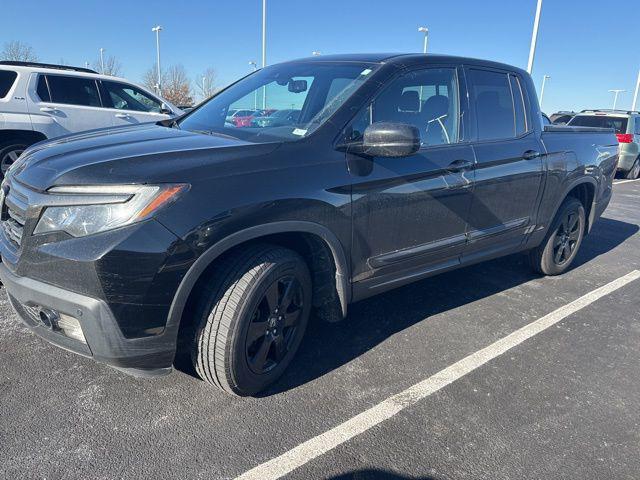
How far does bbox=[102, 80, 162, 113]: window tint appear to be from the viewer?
7.63 metres

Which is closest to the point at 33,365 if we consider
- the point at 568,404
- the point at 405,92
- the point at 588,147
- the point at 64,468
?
the point at 64,468

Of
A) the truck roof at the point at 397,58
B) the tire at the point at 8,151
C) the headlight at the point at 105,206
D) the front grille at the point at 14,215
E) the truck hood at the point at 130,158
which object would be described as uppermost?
the truck roof at the point at 397,58

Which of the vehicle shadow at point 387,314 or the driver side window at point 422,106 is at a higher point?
the driver side window at point 422,106

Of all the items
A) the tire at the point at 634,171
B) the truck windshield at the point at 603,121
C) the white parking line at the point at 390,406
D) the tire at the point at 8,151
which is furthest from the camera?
the tire at the point at 634,171

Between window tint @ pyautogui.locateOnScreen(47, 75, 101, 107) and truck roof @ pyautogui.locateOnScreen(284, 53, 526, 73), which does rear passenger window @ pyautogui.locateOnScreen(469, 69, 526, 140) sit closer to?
truck roof @ pyautogui.locateOnScreen(284, 53, 526, 73)

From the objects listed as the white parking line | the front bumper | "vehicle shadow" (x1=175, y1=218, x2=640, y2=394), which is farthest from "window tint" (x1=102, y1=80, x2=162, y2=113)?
the white parking line

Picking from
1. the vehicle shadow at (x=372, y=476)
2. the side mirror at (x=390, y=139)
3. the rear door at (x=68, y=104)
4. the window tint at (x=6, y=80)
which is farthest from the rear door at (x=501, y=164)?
the window tint at (x=6, y=80)

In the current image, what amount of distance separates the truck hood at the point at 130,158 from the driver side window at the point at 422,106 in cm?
72

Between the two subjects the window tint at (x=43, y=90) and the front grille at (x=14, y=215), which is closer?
the front grille at (x=14, y=215)

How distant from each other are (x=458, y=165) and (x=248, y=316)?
1.78 metres

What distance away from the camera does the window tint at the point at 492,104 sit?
11.6 feet

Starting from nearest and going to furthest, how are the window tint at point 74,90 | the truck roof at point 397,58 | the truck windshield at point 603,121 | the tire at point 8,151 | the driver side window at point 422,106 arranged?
1. the driver side window at point 422,106
2. the truck roof at point 397,58
3. the tire at point 8,151
4. the window tint at point 74,90
5. the truck windshield at point 603,121

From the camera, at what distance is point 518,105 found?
397 cm

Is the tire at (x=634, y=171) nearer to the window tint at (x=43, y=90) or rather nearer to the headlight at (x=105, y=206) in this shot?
the window tint at (x=43, y=90)
